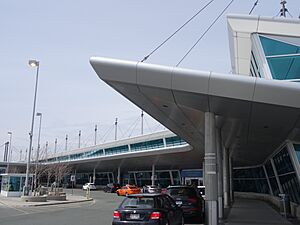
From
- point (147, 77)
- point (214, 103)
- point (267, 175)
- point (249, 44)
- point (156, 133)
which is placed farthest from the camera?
point (156, 133)

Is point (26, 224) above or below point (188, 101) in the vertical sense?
below

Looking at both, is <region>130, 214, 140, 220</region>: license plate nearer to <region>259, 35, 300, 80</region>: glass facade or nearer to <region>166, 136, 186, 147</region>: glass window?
<region>259, 35, 300, 80</region>: glass facade

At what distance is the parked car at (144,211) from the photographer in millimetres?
10542

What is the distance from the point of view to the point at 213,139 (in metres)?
14.5

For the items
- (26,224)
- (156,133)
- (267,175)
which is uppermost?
(156,133)

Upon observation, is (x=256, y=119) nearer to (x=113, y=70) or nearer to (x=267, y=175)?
(x=113, y=70)

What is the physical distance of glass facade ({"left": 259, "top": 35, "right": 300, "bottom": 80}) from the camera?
2275 centimetres

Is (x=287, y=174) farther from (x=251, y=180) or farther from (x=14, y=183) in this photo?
(x=14, y=183)

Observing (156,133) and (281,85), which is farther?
(156,133)

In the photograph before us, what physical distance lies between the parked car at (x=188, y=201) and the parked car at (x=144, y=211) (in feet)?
15.5

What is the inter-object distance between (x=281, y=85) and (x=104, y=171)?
79.2m

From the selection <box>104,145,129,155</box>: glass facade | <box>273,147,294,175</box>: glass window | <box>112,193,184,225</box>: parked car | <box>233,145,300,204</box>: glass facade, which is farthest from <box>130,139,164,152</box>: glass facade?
<box>112,193,184,225</box>: parked car

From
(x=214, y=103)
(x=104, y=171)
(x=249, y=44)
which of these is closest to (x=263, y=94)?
(x=214, y=103)

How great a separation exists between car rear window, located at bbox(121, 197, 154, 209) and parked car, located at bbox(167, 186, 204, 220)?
544 cm
